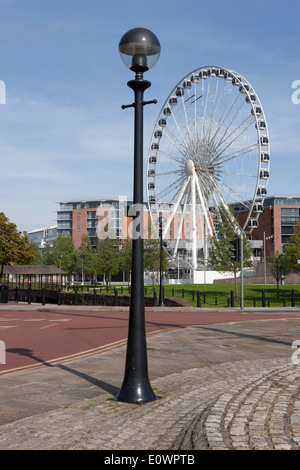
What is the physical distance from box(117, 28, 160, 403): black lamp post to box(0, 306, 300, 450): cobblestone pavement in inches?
10.9

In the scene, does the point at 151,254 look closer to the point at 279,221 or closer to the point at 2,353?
the point at 2,353

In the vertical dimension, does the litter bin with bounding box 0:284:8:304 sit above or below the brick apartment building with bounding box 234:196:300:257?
below

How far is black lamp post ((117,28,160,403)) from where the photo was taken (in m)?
6.42

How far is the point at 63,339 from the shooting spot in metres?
13.6

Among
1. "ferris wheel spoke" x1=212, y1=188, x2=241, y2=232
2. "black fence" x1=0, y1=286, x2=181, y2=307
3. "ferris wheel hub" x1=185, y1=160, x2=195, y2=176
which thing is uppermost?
"ferris wheel hub" x1=185, y1=160, x2=195, y2=176

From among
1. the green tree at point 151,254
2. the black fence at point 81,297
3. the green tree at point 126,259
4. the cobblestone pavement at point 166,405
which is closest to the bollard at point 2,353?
the cobblestone pavement at point 166,405

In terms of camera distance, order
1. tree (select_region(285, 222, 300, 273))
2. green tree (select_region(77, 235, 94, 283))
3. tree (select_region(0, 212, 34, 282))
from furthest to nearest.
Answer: green tree (select_region(77, 235, 94, 283)) → tree (select_region(0, 212, 34, 282)) → tree (select_region(285, 222, 300, 273))

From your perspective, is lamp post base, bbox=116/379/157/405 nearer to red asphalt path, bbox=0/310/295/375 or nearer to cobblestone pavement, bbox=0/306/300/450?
cobblestone pavement, bbox=0/306/300/450

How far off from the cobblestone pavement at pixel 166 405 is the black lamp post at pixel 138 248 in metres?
0.28

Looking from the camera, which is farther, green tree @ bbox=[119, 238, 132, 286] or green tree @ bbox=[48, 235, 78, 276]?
green tree @ bbox=[48, 235, 78, 276]

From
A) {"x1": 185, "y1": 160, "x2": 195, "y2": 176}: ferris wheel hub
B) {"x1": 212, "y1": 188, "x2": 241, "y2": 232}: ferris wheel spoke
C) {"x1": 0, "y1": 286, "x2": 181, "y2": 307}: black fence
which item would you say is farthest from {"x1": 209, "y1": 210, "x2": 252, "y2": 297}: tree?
{"x1": 185, "y1": 160, "x2": 195, "y2": 176}: ferris wheel hub

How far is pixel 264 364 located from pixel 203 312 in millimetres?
15939

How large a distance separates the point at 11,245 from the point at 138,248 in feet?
138
